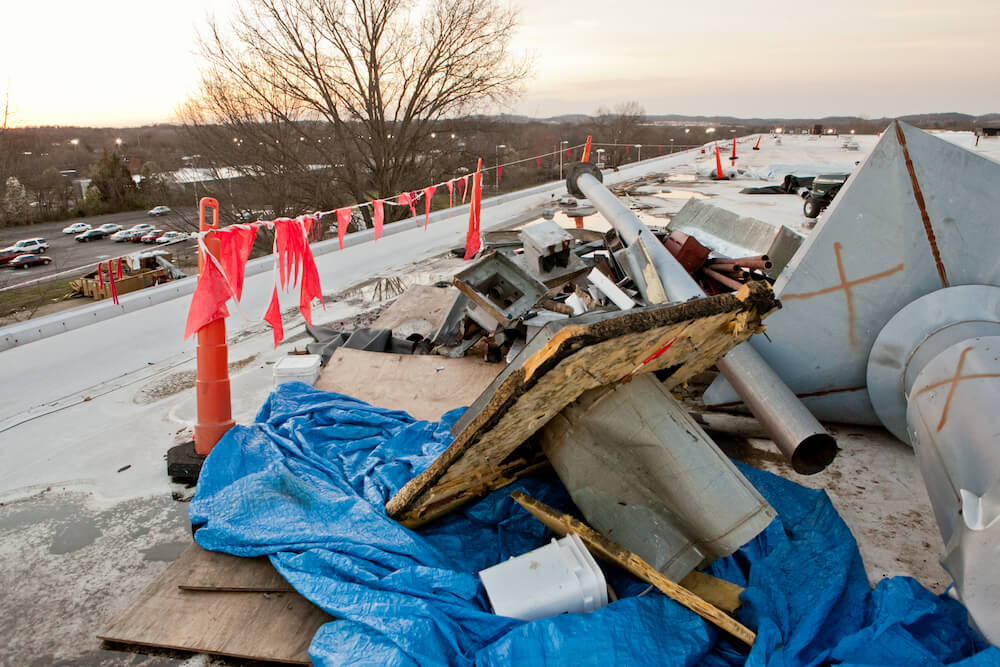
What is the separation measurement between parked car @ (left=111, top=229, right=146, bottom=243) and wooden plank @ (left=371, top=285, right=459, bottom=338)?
45.4 metres

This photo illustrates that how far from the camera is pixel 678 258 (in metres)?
6.35

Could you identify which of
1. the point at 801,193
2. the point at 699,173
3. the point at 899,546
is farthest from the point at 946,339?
the point at 699,173

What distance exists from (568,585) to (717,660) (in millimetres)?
627

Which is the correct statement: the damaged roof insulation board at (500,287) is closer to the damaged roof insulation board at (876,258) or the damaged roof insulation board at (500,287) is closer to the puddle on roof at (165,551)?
the damaged roof insulation board at (876,258)

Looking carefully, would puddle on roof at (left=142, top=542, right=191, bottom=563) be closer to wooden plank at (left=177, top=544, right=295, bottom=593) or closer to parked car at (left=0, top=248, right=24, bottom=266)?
wooden plank at (left=177, top=544, right=295, bottom=593)

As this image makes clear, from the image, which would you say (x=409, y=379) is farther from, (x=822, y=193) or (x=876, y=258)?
(x=822, y=193)

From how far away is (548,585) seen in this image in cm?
236

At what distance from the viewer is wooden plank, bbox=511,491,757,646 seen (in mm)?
2305

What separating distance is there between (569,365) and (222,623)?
1.84 metres

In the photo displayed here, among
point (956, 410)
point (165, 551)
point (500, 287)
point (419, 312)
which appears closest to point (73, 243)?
point (419, 312)

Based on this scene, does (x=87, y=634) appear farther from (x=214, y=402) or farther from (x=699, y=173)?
(x=699, y=173)

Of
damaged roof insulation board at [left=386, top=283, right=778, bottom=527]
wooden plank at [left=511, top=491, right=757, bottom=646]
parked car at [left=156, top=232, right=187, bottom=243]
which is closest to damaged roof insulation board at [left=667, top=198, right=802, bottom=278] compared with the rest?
damaged roof insulation board at [left=386, top=283, right=778, bottom=527]

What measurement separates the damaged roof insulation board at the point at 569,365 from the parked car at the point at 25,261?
4049 cm

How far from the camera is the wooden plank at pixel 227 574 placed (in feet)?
8.84
